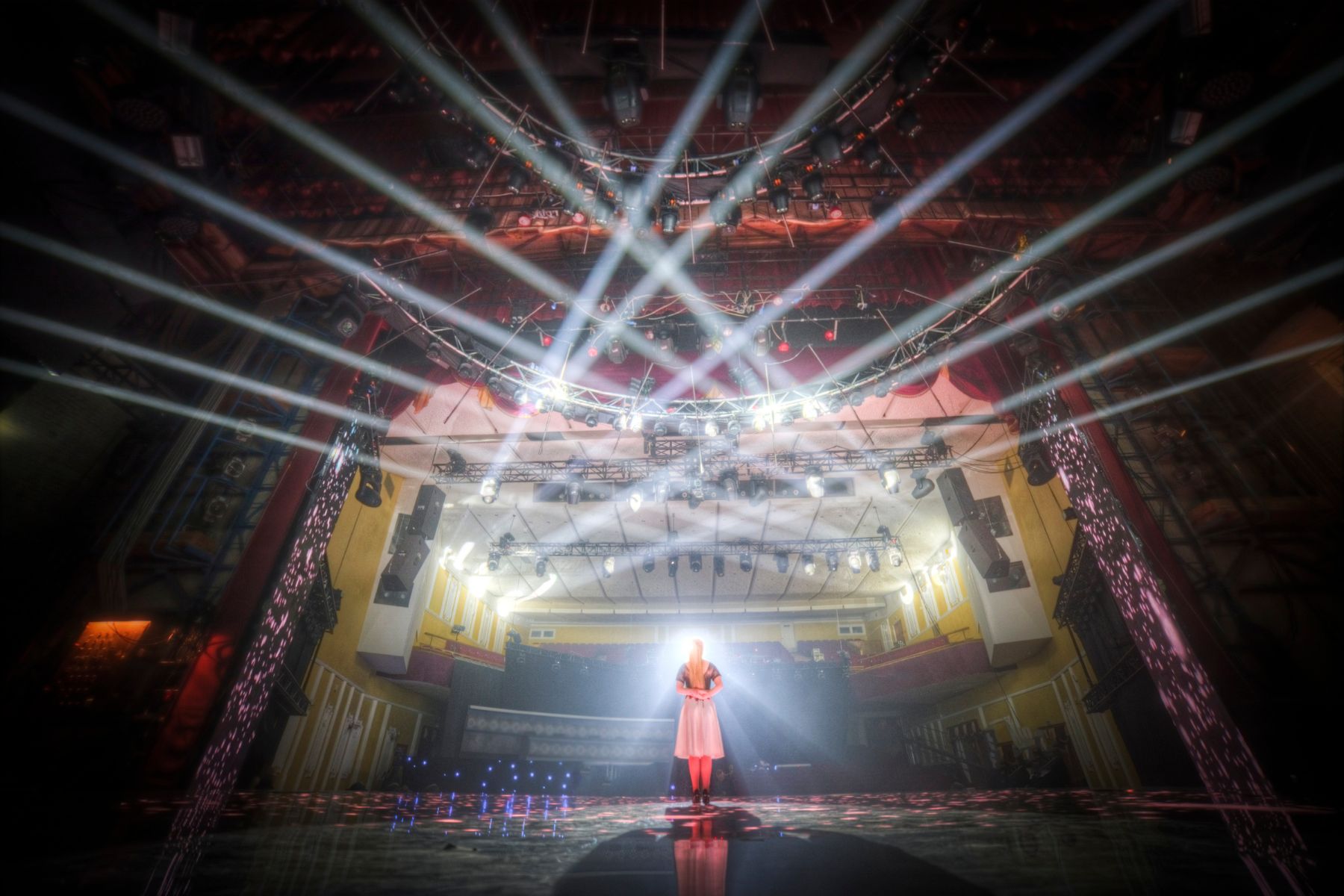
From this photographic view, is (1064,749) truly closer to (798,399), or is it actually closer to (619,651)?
(798,399)

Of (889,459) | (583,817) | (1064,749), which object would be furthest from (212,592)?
(1064,749)

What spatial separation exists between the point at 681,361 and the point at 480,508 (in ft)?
28.5

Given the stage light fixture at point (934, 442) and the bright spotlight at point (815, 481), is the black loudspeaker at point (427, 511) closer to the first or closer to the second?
the bright spotlight at point (815, 481)

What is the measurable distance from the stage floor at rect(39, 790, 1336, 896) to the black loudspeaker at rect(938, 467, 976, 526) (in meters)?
8.55

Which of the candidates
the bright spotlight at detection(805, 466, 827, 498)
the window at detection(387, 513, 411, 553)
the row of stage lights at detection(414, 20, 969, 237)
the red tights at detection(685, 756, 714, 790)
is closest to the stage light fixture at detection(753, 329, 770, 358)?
the row of stage lights at detection(414, 20, 969, 237)

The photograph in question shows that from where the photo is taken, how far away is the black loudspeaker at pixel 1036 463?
7062 millimetres

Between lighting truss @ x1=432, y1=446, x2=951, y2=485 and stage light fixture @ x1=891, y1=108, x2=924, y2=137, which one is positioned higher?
stage light fixture @ x1=891, y1=108, x2=924, y2=137

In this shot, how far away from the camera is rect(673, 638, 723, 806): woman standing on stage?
4.45 m

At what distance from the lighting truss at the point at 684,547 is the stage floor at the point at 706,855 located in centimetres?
1172

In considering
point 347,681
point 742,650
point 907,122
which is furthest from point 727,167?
point 742,650

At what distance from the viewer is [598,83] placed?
7414 mm

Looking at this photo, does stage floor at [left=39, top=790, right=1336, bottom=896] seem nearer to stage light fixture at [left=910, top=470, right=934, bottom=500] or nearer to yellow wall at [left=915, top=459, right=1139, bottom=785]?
stage light fixture at [left=910, top=470, right=934, bottom=500]

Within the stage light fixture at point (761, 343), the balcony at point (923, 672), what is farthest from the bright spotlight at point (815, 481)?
the balcony at point (923, 672)

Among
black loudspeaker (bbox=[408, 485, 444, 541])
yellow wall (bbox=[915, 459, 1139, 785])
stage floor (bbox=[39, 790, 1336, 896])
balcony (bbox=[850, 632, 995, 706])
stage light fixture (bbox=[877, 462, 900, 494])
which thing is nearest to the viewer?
stage floor (bbox=[39, 790, 1336, 896])
